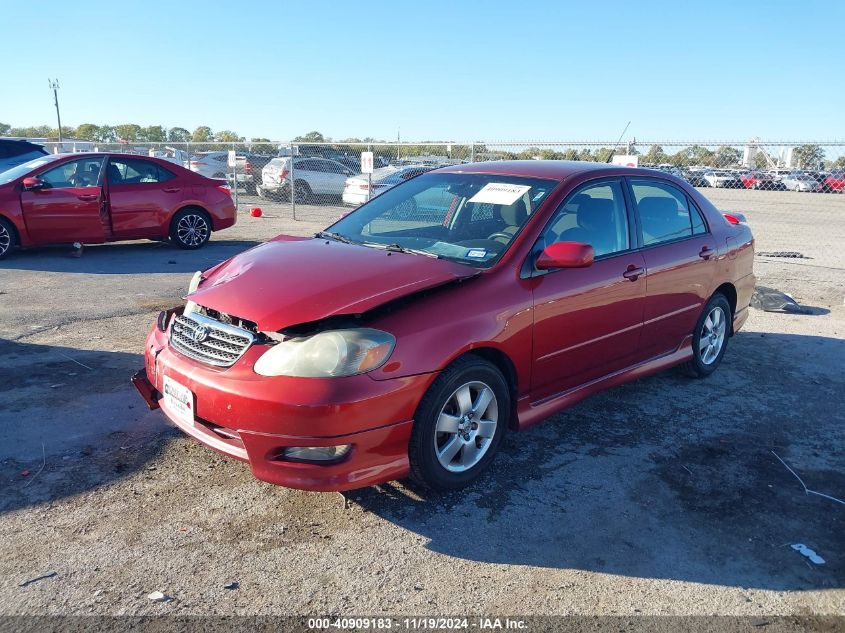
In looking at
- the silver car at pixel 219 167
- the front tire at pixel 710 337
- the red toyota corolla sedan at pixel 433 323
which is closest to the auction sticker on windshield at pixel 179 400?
the red toyota corolla sedan at pixel 433 323

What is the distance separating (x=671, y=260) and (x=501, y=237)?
1.56 meters

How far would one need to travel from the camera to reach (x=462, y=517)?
3.34m

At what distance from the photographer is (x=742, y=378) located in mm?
5543

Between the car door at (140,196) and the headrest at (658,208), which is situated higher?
the headrest at (658,208)

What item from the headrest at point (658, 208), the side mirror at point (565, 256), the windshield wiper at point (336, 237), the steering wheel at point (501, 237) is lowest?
the windshield wiper at point (336, 237)

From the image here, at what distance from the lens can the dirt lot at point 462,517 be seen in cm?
278

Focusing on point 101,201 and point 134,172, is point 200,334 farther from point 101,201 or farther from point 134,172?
point 134,172

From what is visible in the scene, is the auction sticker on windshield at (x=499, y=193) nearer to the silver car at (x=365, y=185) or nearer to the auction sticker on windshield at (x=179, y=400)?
the auction sticker on windshield at (x=179, y=400)

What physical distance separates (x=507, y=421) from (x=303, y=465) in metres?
Answer: 1.23

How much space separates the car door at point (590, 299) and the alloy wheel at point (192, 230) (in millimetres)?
8303

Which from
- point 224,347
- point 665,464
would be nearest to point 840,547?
point 665,464

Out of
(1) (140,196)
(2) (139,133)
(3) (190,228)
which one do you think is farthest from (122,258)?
(2) (139,133)

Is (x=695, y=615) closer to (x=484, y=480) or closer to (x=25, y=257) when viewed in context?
(x=484, y=480)

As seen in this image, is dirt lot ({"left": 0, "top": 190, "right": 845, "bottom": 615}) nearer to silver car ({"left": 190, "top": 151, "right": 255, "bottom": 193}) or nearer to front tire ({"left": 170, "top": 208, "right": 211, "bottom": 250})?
front tire ({"left": 170, "top": 208, "right": 211, "bottom": 250})
